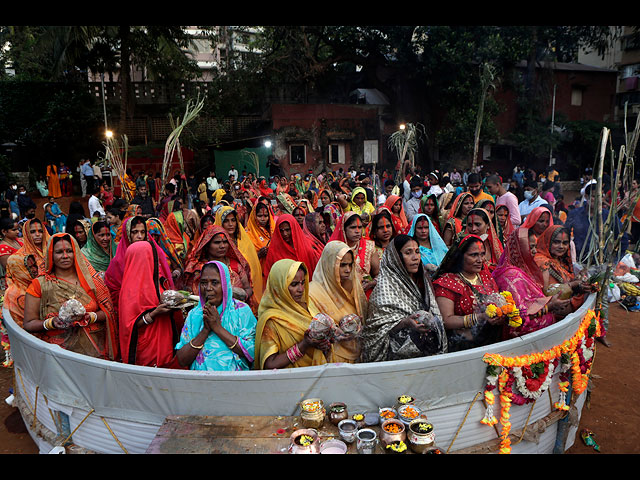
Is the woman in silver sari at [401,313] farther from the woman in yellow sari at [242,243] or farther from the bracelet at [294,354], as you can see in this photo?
the woman in yellow sari at [242,243]

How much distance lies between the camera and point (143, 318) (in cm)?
344

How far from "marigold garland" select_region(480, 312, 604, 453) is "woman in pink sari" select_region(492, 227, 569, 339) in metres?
0.28

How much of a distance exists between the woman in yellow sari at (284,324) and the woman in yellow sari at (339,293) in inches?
7.6

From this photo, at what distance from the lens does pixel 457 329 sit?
11.3 ft

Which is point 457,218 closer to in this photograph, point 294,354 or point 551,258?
point 551,258

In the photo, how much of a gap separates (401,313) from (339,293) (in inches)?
19.5

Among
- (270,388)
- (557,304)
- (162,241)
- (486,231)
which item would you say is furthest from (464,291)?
(162,241)

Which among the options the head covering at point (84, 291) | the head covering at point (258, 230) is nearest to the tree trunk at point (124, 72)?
the head covering at point (258, 230)

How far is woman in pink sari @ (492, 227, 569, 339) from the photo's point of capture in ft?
12.3

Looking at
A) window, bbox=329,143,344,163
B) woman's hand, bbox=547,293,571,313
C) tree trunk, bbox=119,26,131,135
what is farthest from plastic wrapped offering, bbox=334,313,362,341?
window, bbox=329,143,344,163

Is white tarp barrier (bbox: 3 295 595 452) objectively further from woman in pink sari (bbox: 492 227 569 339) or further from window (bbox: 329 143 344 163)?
window (bbox: 329 143 344 163)

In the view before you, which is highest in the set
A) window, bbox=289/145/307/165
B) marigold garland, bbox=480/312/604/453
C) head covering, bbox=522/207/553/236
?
window, bbox=289/145/307/165

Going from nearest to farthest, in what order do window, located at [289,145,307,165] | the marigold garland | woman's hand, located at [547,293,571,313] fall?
the marigold garland, woman's hand, located at [547,293,571,313], window, located at [289,145,307,165]
